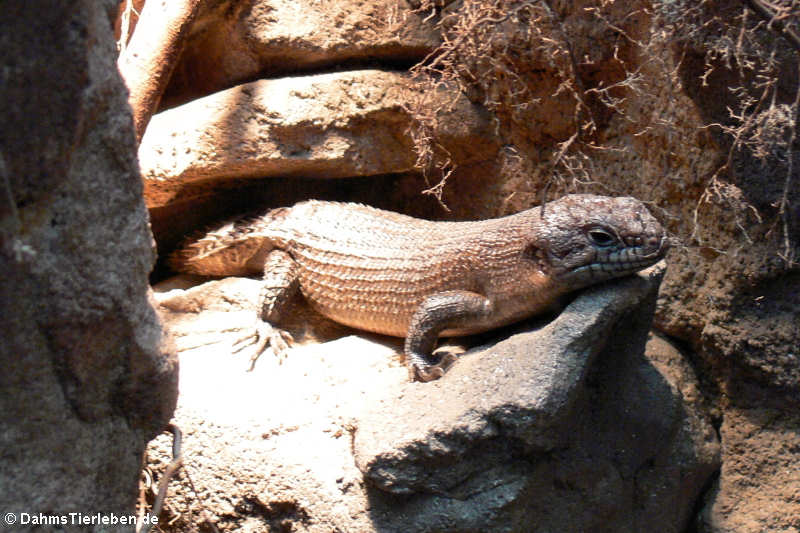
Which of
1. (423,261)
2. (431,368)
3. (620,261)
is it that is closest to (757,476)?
(620,261)

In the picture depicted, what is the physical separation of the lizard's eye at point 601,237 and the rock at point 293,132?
4.62ft

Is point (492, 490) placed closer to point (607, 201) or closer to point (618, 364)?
point (618, 364)

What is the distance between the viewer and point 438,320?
322cm

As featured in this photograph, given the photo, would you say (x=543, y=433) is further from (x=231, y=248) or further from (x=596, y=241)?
(x=231, y=248)

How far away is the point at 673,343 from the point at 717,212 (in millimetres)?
699

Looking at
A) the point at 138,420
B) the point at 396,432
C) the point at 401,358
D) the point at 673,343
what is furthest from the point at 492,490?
the point at 673,343

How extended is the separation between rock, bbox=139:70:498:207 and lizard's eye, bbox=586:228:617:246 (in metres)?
1.41

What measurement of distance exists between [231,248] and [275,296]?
18.4 inches

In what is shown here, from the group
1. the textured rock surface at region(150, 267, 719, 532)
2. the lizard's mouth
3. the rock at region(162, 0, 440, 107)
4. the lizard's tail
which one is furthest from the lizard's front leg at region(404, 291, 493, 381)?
the rock at region(162, 0, 440, 107)

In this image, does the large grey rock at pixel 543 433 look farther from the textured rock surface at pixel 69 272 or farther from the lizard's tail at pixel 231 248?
the lizard's tail at pixel 231 248

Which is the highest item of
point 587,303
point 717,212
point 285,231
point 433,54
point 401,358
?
point 433,54

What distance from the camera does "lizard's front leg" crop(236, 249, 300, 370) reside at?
3.71m

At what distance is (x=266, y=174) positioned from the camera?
4.12 metres

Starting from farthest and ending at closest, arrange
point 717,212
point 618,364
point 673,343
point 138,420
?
1. point 673,343
2. point 717,212
3. point 618,364
4. point 138,420
